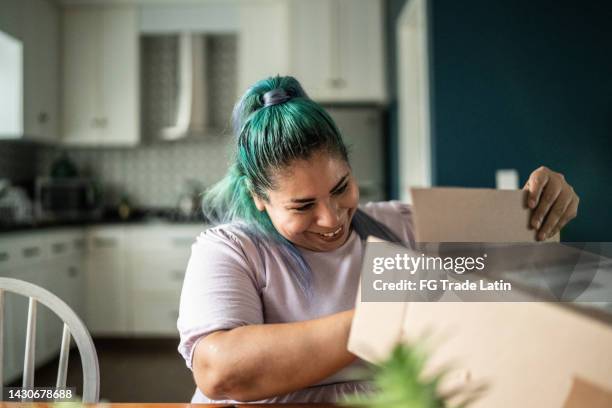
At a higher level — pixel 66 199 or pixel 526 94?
pixel 526 94

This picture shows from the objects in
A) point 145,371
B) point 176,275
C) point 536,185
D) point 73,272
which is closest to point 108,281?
point 73,272

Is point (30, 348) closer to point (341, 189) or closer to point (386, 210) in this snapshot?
point (341, 189)

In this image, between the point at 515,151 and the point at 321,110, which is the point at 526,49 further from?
the point at 321,110

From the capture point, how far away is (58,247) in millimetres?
2695

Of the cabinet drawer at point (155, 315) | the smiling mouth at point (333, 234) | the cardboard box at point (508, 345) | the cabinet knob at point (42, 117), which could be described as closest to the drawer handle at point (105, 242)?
the cabinet drawer at point (155, 315)

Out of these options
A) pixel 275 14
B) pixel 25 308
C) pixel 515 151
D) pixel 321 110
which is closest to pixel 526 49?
pixel 515 151

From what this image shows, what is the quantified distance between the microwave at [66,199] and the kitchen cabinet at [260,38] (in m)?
1.30

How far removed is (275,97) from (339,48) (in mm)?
2580

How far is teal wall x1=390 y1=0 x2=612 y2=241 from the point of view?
Result: 0.91 meters

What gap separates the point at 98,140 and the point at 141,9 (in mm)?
901

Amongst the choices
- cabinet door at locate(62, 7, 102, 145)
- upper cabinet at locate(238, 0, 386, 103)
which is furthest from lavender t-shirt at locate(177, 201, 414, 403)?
cabinet door at locate(62, 7, 102, 145)

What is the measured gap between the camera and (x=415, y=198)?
50cm

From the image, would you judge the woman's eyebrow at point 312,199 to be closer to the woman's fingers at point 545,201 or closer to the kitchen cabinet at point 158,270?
the woman's fingers at point 545,201

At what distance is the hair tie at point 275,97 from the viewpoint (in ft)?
2.64
